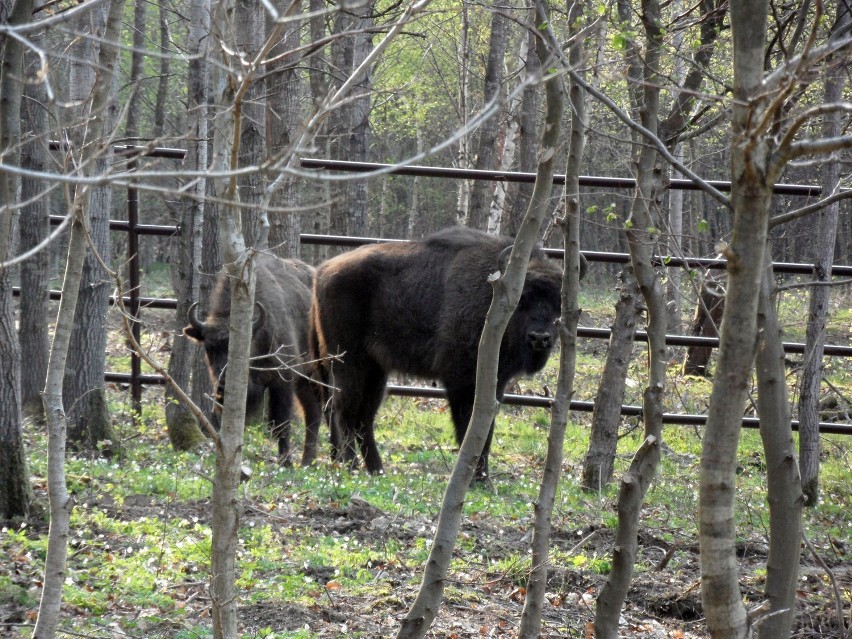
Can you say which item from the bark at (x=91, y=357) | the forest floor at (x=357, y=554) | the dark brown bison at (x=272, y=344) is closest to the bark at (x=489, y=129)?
the dark brown bison at (x=272, y=344)

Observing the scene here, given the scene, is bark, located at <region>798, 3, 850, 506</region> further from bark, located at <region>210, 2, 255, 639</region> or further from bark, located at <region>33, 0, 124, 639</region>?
bark, located at <region>33, 0, 124, 639</region>

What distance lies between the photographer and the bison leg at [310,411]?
29.5 ft

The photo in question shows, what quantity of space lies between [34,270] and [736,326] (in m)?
6.21

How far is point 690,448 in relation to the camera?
9.52 metres

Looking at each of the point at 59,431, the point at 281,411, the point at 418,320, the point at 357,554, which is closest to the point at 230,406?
the point at 59,431

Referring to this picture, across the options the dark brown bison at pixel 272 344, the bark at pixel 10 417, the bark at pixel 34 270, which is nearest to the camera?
the bark at pixel 10 417

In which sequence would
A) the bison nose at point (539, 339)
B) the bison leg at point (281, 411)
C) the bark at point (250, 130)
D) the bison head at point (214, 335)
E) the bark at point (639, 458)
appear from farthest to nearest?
1. the bison leg at point (281, 411)
2. the bison head at point (214, 335)
3. the bison nose at point (539, 339)
4. the bark at point (250, 130)
5. the bark at point (639, 458)

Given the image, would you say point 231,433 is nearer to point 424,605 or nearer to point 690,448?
point 424,605

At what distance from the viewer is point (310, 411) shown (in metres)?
9.27

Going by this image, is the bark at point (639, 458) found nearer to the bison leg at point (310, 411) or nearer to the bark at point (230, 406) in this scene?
the bark at point (230, 406)

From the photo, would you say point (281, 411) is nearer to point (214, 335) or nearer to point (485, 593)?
point (214, 335)

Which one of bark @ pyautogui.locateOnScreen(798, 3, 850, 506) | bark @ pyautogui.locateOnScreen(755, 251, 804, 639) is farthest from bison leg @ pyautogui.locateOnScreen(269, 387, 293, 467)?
bark @ pyautogui.locateOnScreen(755, 251, 804, 639)

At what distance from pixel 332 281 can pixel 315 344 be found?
775mm

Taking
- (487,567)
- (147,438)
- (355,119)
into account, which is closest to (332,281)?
(147,438)
